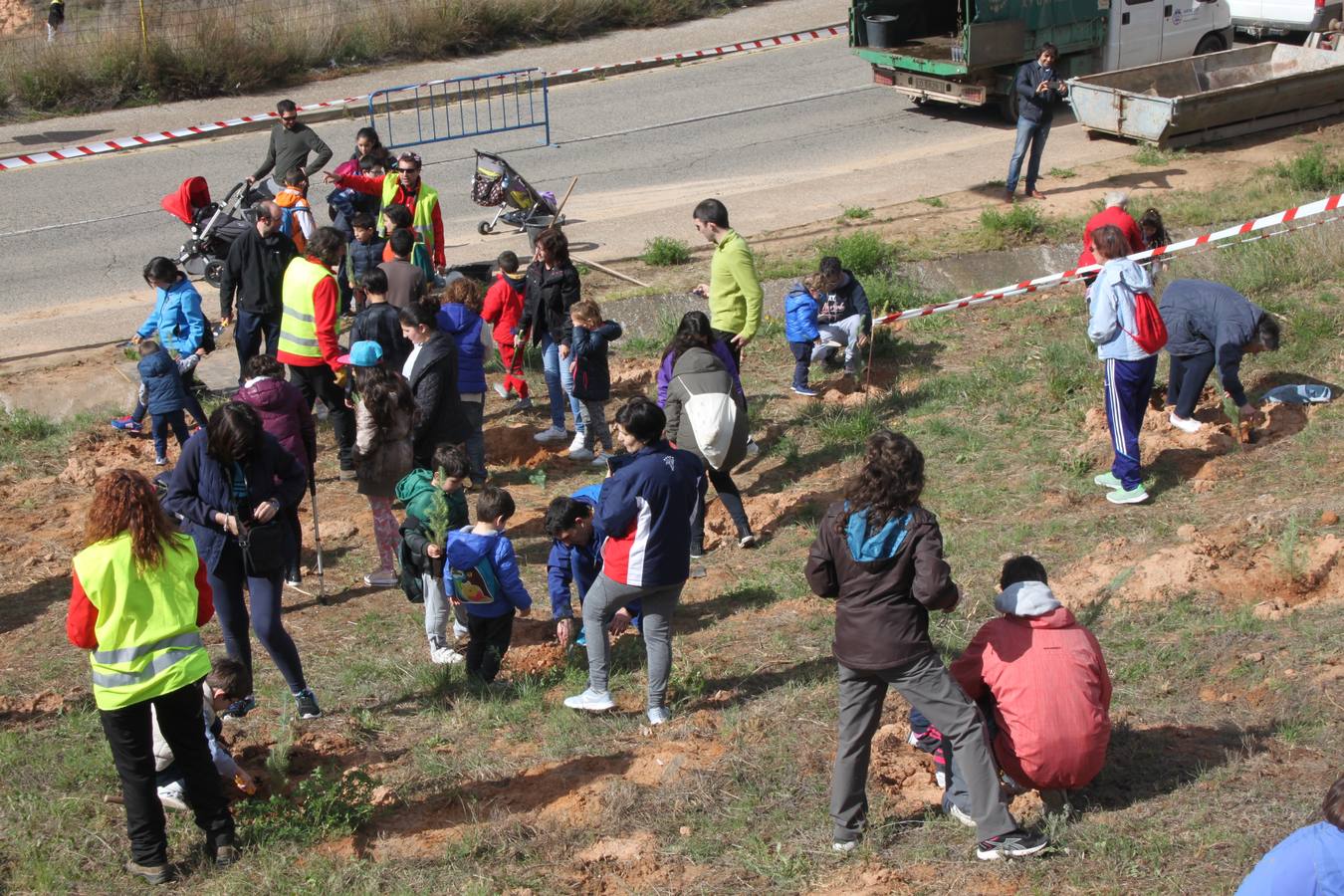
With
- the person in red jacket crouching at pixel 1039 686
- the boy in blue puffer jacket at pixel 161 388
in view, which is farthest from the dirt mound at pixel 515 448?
the person in red jacket crouching at pixel 1039 686

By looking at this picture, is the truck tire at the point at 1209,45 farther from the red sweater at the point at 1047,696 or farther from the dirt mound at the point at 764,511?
the red sweater at the point at 1047,696

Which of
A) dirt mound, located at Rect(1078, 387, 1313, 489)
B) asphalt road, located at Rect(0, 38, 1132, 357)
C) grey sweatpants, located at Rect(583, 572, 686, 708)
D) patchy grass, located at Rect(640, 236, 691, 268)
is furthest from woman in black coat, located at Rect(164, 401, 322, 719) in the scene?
patchy grass, located at Rect(640, 236, 691, 268)

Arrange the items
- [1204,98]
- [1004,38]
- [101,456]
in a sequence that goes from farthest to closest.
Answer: [1004,38] → [1204,98] → [101,456]

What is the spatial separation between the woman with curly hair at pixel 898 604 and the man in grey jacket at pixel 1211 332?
4.75 metres

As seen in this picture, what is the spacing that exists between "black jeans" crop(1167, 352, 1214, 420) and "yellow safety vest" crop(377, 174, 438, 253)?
245 inches

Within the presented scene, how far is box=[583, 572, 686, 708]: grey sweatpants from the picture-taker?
6.50 metres

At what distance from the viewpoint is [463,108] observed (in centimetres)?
2084

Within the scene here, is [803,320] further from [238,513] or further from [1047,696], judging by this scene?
[1047,696]

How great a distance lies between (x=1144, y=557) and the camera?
782 centimetres

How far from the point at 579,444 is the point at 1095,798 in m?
5.70

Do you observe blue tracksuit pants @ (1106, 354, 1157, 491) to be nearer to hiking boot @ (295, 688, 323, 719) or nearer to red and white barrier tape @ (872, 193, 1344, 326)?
red and white barrier tape @ (872, 193, 1344, 326)

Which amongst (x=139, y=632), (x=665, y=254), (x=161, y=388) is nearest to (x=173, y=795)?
(x=139, y=632)

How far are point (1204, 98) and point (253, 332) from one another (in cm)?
1200

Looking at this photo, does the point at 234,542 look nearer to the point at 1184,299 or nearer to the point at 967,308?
the point at 1184,299
